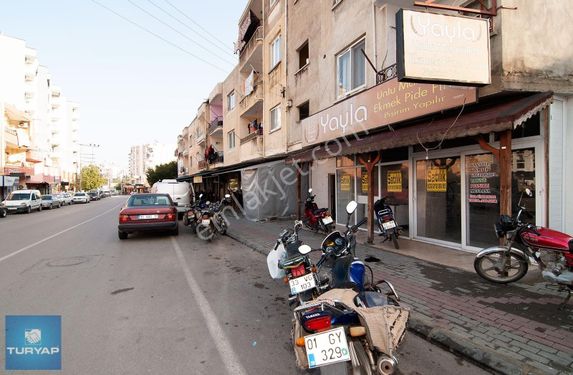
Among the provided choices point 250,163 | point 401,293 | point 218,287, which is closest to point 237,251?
point 218,287

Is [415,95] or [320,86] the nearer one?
[415,95]

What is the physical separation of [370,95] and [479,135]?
3746 millimetres

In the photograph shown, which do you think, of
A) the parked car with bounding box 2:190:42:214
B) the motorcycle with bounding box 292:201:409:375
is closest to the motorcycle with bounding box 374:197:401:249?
the motorcycle with bounding box 292:201:409:375

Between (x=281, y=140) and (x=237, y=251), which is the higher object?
(x=281, y=140)

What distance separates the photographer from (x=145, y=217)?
34.4ft

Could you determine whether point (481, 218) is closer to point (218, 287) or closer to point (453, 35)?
point (453, 35)

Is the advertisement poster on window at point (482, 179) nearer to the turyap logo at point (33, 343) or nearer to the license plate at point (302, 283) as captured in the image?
the license plate at point (302, 283)

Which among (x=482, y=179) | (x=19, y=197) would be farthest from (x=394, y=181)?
(x=19, y=197)

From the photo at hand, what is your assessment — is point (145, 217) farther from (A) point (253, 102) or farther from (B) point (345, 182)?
(A) point (253, 102)

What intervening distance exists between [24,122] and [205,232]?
44.4 metres

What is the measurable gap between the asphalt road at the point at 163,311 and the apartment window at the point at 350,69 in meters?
6.43

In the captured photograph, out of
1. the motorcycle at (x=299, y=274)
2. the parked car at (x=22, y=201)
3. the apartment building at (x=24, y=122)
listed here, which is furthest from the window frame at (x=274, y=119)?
the apartment building at (x=24, y=122)

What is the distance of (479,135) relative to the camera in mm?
5723

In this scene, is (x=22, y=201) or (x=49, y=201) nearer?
(x=22, y=201)
